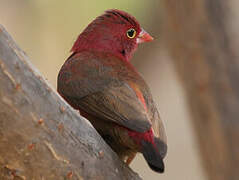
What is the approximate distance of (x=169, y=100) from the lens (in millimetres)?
9898

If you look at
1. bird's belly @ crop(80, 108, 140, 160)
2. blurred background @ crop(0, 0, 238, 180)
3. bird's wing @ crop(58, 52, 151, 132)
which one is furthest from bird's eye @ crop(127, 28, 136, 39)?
blurred background @ crop(0, 0, 238, 180)

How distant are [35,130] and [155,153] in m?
0.78

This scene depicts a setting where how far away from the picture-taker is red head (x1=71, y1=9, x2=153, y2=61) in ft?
15.5

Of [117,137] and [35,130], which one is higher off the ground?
[35,130]

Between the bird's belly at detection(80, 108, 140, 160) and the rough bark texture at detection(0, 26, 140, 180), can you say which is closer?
the rough bark texture at detection(0, 26, 140, 180)

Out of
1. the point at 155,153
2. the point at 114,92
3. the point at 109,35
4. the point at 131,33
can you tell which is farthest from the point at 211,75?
the point at 155,153

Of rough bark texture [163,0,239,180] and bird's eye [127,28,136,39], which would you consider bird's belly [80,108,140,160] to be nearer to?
bird's eye [127,28,136,39]

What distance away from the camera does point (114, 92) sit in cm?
394

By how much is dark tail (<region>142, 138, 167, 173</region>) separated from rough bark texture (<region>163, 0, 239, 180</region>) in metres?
2.56

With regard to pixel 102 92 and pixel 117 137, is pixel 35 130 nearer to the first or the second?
pixel 117 137

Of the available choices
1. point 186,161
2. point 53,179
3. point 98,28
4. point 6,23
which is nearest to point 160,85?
point 186,161

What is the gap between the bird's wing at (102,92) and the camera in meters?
3.74

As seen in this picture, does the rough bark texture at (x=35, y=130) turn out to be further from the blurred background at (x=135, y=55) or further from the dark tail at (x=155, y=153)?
the blurred background at (x=135, y=55)

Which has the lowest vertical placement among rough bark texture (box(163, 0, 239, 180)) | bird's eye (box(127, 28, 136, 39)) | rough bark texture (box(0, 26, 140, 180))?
rough bark texture (box(163, 0, 239, 180))
